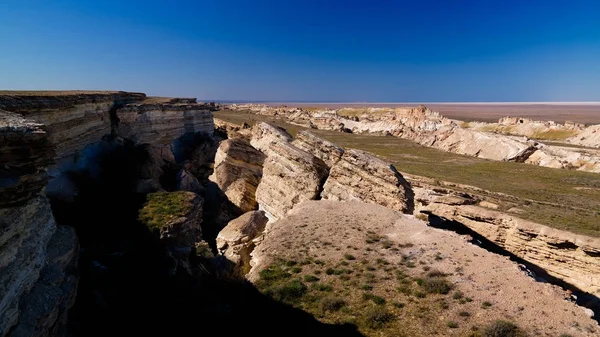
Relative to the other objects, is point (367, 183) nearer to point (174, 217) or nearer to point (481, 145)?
point (174, 217)

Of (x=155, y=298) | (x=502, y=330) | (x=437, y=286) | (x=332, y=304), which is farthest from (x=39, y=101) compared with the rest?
(x=502, y=330)

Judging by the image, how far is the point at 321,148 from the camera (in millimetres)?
24953

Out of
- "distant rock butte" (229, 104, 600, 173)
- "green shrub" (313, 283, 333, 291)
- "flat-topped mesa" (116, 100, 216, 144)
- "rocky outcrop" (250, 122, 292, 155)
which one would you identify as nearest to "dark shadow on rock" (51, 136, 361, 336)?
"green shrub" (313, 283, 333, 291)

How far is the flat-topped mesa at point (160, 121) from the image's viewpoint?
2800cm

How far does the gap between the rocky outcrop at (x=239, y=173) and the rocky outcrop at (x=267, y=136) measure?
66.9 inches

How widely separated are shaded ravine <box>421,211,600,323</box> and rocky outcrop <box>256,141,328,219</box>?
7597 mm

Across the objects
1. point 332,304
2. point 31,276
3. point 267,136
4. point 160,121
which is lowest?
point 332,304

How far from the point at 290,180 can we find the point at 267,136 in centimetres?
825

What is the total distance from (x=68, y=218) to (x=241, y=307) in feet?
34.5

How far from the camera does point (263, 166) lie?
2769cm

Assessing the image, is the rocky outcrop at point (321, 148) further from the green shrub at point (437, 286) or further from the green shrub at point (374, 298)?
the green shrub at point (374, 298)

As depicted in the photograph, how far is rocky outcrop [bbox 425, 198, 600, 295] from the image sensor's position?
14047 mm

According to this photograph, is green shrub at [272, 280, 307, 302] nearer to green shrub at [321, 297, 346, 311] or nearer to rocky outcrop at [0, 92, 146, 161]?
green shrub at [321, 297, 346, 311]

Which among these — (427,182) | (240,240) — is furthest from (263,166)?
Answer: (427,182)
